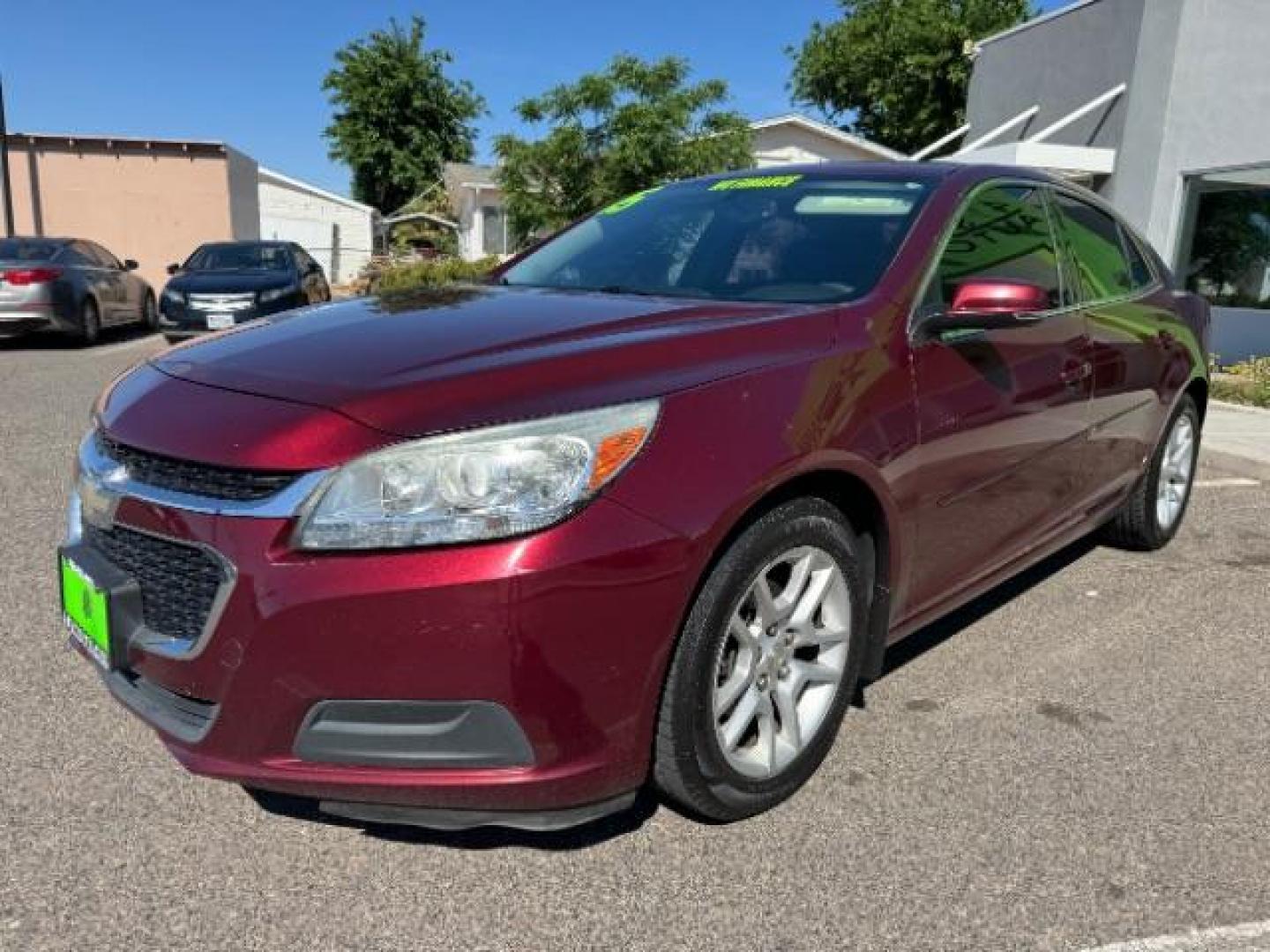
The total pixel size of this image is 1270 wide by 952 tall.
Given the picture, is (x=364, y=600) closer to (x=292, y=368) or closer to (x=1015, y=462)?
(x=292, y=368)

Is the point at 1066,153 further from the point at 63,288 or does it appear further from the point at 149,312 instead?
the point at 149,312

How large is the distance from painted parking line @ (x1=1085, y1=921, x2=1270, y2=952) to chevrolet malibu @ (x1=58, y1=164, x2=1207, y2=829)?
0.82 metres

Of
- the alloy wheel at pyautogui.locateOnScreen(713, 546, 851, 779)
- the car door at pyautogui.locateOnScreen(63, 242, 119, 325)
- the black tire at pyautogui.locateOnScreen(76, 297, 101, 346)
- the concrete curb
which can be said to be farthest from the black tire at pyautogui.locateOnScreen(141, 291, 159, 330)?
the alloy wheel at pyautogui.locateOnScreen(713, 546, 851, 779)

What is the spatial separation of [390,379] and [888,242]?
1.59m

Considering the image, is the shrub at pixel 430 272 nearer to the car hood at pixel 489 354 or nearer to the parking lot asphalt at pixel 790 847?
the car hood at pixel 489 354

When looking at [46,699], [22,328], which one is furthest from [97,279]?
[46,699]

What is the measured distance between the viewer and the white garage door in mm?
35875

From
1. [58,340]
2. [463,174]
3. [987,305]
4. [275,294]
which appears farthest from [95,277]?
[463,174]

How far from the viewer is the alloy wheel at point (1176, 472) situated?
480 cm

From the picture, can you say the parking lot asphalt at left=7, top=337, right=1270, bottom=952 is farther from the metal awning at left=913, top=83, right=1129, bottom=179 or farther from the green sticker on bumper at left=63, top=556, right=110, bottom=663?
the metal awning at left=913, top=83, right=1129, bottom=179

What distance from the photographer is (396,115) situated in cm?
4859

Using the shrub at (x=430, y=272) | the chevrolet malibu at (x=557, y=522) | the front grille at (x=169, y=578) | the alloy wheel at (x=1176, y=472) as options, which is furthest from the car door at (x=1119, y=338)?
the shrub at (x=430, y=272)

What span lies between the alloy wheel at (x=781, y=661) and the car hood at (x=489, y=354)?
1.74 ft

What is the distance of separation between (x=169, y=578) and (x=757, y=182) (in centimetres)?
245
